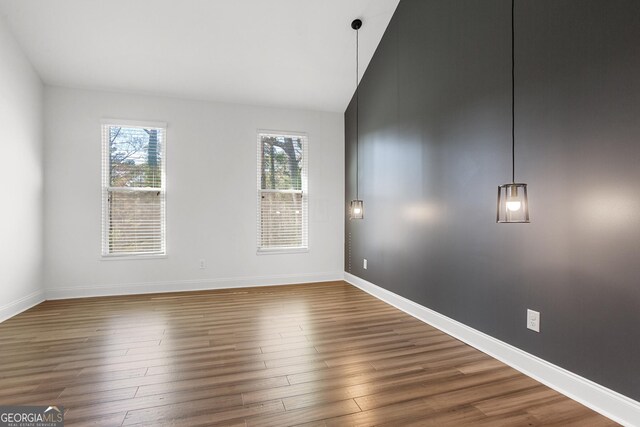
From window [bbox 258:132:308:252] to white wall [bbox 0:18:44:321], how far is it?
2.73 metres

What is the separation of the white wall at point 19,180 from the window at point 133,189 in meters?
0.70

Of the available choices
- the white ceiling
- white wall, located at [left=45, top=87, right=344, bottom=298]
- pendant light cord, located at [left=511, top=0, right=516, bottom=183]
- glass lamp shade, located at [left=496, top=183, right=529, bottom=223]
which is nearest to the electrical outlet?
glass lamp shade, located at [left=496, top=183, right=529, bottom=223]

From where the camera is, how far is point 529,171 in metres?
2.23

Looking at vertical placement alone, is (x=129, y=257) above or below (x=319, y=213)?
below

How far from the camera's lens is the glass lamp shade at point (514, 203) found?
6.59 feet

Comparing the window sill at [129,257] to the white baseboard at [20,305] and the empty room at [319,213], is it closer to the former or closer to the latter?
the empty room at [319,213]

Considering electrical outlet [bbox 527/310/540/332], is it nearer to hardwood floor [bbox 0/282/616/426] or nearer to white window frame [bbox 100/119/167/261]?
hardwood floor [bbox 0/282/616/426]

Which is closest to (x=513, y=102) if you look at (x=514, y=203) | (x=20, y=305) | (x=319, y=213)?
(x=514, y=203)

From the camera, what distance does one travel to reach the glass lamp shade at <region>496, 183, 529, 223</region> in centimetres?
201

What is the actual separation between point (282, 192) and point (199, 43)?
227 centimetres
